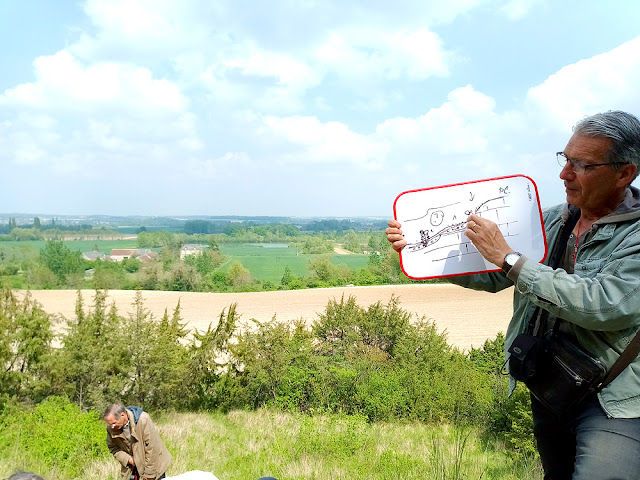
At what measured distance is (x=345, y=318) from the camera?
23562mm

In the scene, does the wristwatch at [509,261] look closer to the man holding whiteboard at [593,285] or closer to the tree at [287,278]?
the man holding whiteboard at [593,285]

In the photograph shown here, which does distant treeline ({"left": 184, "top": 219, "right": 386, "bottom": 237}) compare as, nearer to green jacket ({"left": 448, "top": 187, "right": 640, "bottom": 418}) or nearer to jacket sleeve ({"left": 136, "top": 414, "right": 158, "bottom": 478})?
jacket sleeve ({"left": 136, "top": 414, "right": 158, "bottom": 478})

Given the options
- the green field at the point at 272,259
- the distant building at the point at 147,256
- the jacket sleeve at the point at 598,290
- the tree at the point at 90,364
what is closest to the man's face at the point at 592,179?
the jacket sleeve at the point at 598,290

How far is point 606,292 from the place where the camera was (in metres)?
1.65

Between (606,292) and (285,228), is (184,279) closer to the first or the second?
(285,228)

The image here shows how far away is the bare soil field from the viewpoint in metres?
40.3

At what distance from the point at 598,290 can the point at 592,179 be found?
0.43 metres

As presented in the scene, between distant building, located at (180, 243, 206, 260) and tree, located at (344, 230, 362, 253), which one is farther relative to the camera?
distant building, located at (180, 243, 206, 260)

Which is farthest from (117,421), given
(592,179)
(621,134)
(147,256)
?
(147,256)

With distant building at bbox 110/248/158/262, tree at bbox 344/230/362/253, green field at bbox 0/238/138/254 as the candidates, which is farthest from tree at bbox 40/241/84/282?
tree at bbox 344/230/362/253

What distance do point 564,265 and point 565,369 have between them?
0.42 m

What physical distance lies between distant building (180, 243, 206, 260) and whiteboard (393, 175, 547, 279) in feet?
243

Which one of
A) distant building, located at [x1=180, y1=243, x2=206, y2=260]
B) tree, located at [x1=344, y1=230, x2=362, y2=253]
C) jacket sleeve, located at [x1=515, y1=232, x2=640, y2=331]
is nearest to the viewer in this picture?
jacket sleeve, located at [x1=515, y1=232, x2=640, y2=331]

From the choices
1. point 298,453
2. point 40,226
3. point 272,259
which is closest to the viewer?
point 298,453
